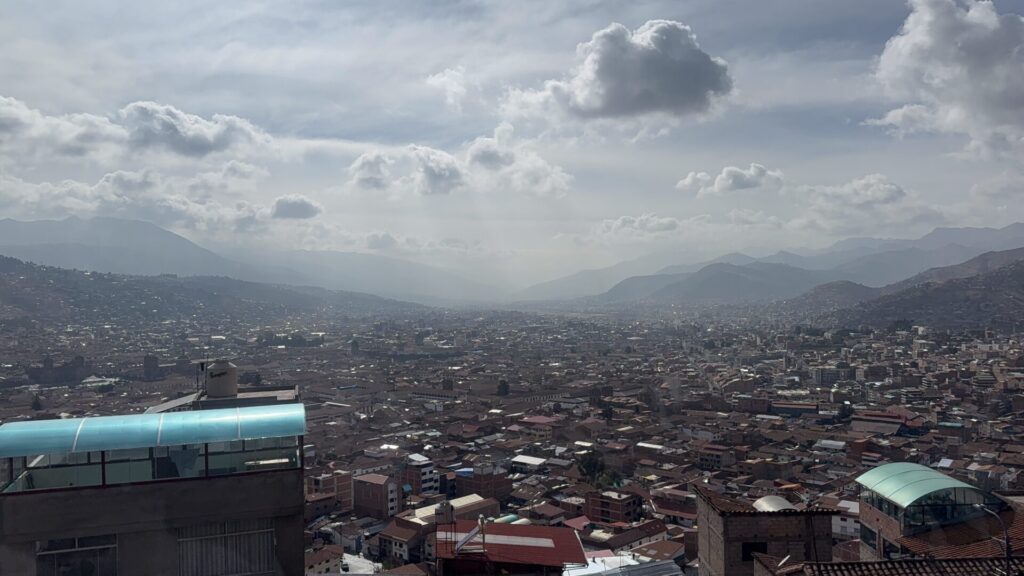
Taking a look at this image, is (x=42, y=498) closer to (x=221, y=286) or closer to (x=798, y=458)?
(x=798, y=458)

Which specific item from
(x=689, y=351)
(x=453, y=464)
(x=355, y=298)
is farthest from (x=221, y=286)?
(x=453, y=464)

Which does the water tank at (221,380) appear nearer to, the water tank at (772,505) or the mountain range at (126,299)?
the water tank at (772,505)

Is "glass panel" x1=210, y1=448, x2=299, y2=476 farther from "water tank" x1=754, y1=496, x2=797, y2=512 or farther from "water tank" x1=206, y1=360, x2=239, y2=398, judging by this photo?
"water tank" x1=754, y1=496, x2=797, y2=512

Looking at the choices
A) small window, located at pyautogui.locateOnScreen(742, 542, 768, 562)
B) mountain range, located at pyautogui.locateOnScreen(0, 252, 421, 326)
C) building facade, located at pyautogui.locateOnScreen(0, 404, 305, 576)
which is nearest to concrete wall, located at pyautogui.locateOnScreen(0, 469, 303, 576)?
building facade, located at pyautogui.locateOnScreen(0, 404, 305, 576)

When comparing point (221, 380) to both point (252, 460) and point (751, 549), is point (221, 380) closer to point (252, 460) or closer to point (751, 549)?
point (252, 460)

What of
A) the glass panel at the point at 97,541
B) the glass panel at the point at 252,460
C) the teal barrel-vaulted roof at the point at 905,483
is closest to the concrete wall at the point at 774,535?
the teal barrel-vaulted roof at the point at 905,483

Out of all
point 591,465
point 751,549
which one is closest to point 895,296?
point 591,465
